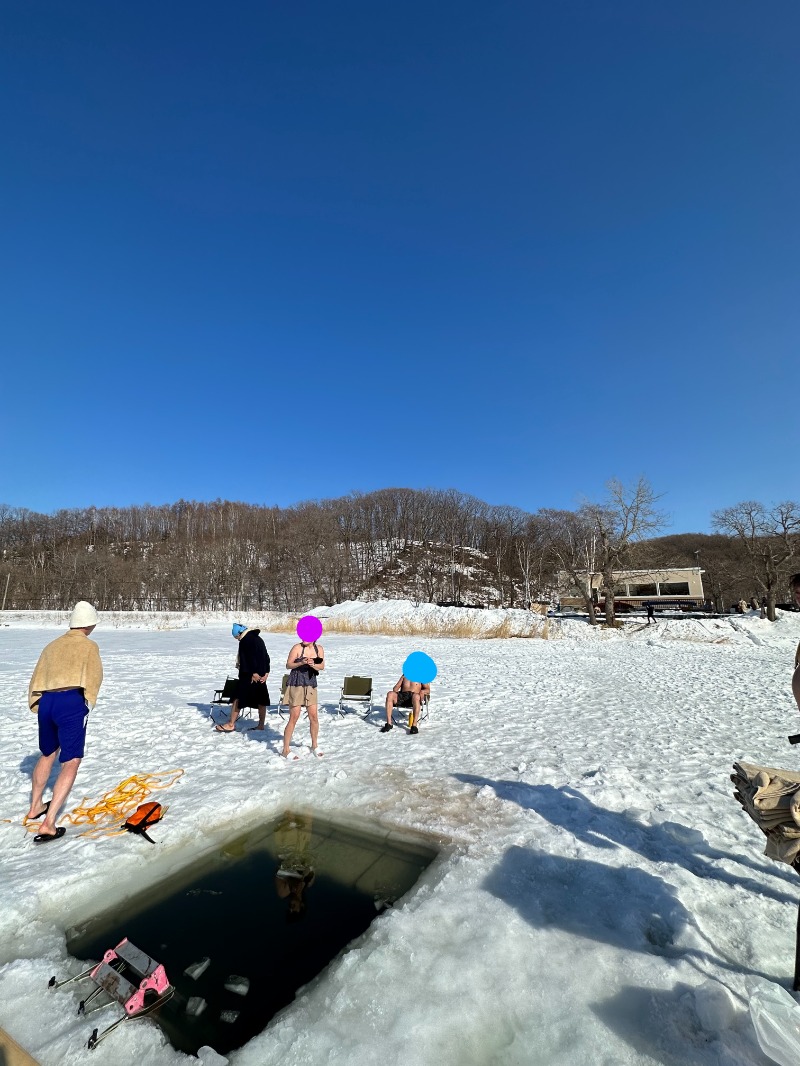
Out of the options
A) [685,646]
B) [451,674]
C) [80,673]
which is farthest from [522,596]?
[80,673]

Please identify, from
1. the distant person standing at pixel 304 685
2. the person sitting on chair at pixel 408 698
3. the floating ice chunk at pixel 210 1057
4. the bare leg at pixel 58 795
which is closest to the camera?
the floating ice chunk at pixel 210 1057

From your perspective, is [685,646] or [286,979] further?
[685,646]

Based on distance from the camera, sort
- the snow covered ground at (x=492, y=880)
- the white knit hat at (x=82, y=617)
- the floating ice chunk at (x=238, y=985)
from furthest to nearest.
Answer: the white knit hat at (x=82, y=617), the floating ice chunk at (x=238, y=985), the snow covered ground at (x=492, y=880)

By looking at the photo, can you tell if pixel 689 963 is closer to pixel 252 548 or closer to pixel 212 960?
pixel 212 960

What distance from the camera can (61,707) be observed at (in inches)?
177

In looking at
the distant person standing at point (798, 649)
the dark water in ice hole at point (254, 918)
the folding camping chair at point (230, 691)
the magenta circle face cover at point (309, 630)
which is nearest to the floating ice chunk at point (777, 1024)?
the distant person standing at point (798, 649)

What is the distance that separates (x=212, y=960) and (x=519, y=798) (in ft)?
11.0

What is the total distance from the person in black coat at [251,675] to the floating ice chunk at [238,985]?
17.7 feet

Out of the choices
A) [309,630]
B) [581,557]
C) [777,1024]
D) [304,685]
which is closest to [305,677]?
[304,685]

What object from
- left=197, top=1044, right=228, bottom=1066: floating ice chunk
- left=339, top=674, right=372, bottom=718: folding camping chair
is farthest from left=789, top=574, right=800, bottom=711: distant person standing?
left=339, top=674, right=372, bottom=718: folding camping chair

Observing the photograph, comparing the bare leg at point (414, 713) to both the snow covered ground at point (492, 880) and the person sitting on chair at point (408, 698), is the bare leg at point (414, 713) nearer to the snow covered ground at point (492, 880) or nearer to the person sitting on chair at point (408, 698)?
the person sitting on chair at point (408, 698)

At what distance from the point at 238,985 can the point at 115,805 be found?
3204mm

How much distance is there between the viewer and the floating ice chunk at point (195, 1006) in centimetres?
253

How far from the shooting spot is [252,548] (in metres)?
71.1
